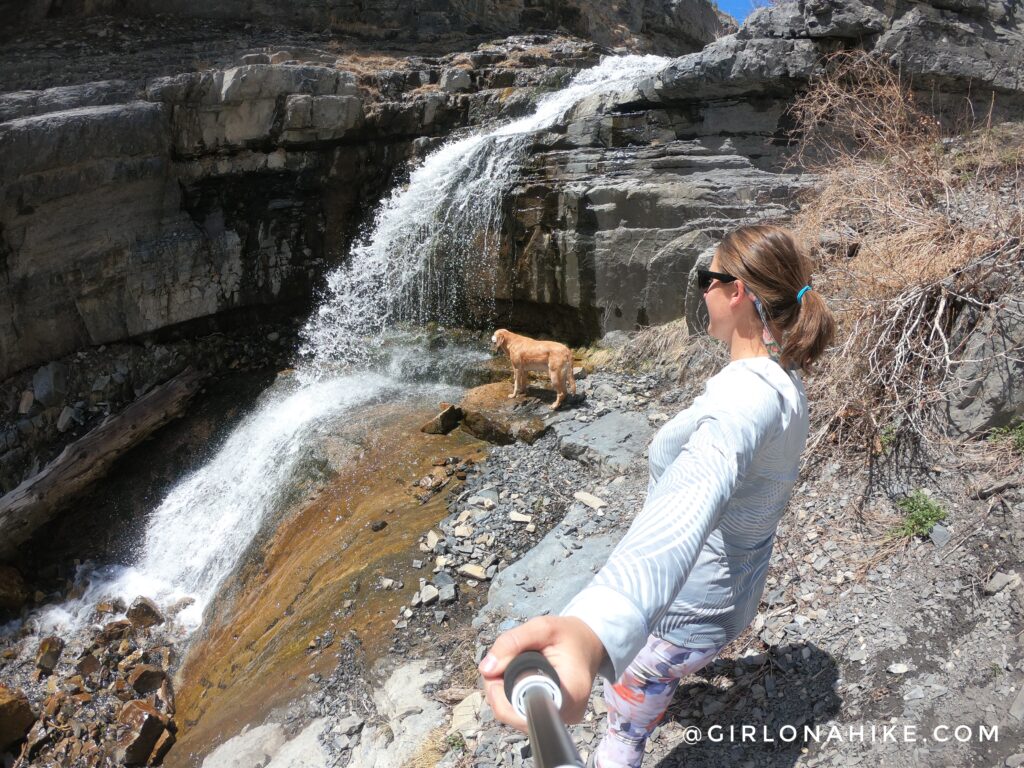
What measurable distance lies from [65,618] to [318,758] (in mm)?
5588

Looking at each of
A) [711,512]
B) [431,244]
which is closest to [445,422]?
[431,244]

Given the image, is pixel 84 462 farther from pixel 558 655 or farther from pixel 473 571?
pixel 558 655

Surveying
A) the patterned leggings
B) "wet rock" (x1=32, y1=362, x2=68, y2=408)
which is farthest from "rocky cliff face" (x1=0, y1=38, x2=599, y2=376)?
the patterned leggings

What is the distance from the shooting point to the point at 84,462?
9.11 m

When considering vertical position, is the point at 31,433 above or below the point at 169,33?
below

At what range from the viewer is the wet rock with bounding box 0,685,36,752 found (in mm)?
5805

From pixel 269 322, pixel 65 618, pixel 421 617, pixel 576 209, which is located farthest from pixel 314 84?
pixel 421 617

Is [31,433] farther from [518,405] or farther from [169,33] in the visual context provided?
[169,33]

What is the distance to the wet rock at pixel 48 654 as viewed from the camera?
6613 mm

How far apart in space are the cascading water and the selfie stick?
6.85 meters

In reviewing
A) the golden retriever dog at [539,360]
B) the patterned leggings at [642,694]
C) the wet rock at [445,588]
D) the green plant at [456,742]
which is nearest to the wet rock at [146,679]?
the wet rock at [445,588]

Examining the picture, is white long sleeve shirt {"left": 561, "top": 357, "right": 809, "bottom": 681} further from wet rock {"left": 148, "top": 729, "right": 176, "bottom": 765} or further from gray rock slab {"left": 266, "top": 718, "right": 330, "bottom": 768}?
wet rock {"left": 148, "top": 729, "right": 176, "bottom": 765}

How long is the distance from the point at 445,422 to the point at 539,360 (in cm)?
133

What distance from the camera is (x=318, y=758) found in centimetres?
370
